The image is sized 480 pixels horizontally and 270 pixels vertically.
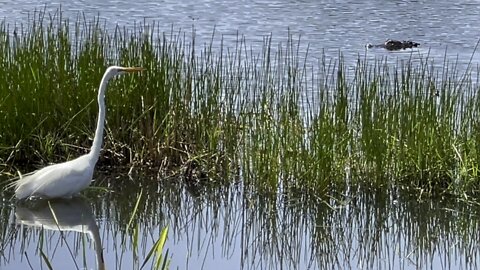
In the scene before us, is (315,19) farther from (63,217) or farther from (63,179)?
(63,217)

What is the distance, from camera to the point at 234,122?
7062mm

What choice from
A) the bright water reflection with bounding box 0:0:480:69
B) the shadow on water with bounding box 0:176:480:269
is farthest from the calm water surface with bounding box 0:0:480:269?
the bright water reflection with bounding box 0:0:480:69

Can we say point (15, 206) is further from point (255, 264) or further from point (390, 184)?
point (390, 184)

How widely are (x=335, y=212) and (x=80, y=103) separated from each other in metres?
1.91

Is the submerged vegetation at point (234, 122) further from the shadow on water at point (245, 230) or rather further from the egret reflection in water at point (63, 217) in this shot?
the egret reflection in water at point (63, 217)

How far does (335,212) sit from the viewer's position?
6.43m

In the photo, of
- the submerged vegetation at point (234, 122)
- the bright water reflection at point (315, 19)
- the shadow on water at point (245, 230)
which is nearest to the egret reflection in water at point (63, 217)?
the shadow on water at point (245, 230)

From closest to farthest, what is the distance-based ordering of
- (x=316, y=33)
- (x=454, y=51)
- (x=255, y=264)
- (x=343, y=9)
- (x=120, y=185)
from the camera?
(x=255, y=264), (x=120, y=185), (x=454, y=51), (x=316, y=33), (x=343, y=9)

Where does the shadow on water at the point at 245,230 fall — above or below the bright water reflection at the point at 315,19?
above

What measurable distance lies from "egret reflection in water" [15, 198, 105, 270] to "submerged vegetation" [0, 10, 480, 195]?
64 cm

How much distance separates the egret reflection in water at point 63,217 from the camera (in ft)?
19.9

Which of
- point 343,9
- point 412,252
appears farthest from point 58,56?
point 343,9

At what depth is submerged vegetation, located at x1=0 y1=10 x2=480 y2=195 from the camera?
6637mm

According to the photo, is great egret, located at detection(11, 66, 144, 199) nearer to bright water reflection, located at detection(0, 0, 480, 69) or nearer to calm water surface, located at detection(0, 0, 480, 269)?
calm water surface, located at detection(0, 0, 480, 269)
